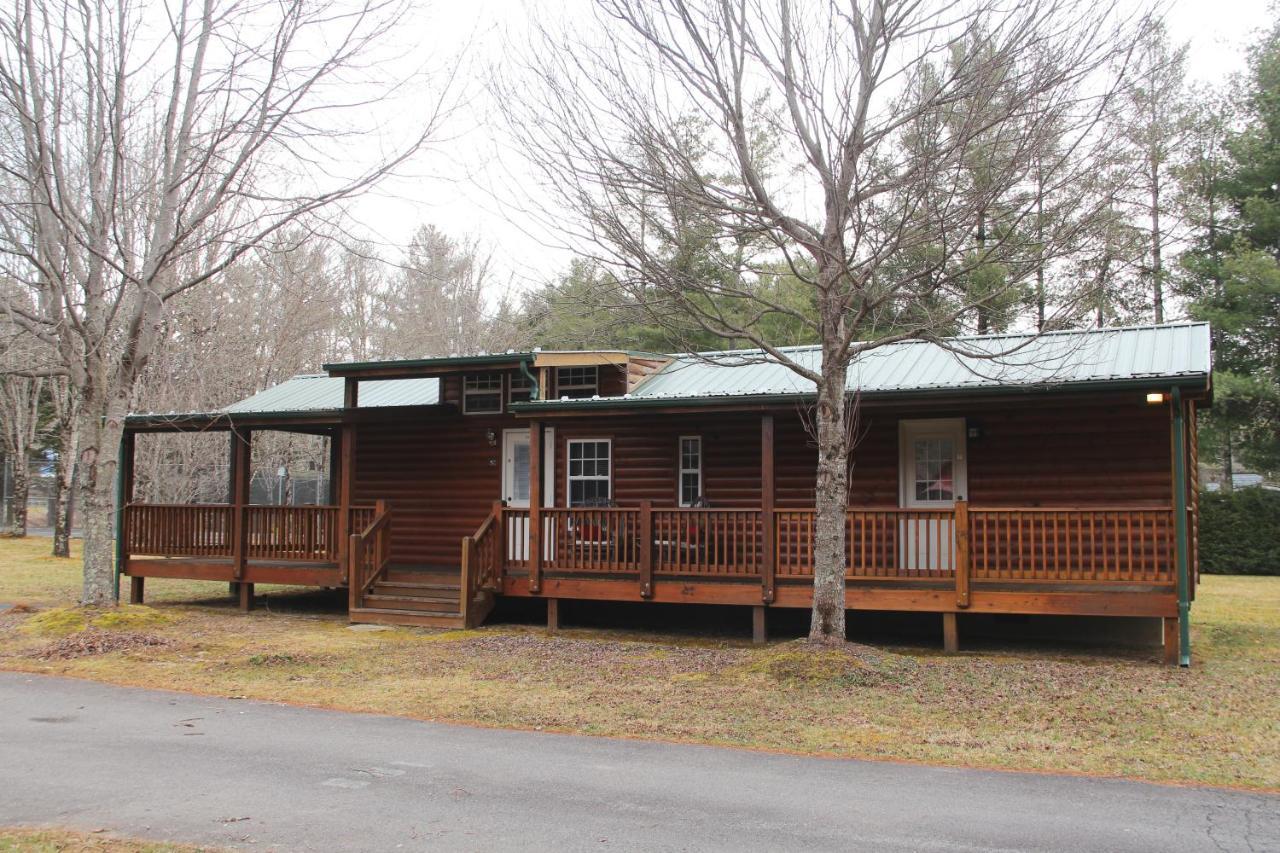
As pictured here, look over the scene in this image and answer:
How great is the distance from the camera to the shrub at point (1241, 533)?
24281 millimetres

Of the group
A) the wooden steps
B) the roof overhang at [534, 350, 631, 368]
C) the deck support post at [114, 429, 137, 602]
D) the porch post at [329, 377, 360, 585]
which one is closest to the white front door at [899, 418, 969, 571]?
the roof overhang at [534, 350, 631, 368]

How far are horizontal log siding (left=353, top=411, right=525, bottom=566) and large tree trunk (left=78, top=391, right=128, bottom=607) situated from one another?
4170mm

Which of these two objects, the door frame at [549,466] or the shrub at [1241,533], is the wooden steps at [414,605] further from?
the shrub at [1241,533]

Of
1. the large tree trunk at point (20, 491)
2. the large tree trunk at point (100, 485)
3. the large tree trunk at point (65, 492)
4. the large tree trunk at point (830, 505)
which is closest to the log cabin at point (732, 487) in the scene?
the large tree trunk at point (830, 505)

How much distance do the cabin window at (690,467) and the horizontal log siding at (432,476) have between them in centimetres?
294

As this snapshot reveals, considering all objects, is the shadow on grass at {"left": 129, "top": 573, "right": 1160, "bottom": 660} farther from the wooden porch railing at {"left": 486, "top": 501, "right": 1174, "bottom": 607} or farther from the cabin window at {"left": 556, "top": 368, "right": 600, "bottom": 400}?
the cabin window at {"left": 556, "top": 368, "right": 600, "bottom": 400}

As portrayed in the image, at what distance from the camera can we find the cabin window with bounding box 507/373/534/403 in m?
17.2

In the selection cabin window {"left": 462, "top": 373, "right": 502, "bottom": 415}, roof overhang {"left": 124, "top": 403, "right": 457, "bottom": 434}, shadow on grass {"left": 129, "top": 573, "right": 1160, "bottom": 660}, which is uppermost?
cabin window {"left": 462, "top": 373, "right": 502, "bottom": 415}

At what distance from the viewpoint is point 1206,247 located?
27297 millimetres

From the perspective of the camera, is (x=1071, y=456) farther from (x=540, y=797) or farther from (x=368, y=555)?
(x=368, y=555)

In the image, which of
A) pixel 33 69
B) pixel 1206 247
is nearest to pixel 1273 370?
pixel 1206 247

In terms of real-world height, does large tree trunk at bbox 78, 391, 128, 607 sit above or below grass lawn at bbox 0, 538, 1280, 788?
above

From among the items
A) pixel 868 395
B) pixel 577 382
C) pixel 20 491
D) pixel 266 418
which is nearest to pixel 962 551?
pixel 868 395

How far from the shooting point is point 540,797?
21.4 ft
